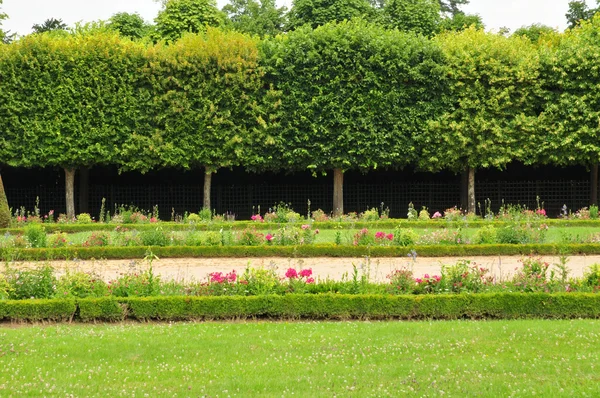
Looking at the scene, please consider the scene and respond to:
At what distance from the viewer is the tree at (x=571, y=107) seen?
81.9 feet

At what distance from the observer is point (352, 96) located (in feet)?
83.4

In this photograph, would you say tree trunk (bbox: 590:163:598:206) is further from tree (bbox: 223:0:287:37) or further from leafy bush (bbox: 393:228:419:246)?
tree (bbox: 223:0:287:37)

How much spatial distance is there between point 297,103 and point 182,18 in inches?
466

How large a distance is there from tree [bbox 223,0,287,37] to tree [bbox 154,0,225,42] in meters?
2.24

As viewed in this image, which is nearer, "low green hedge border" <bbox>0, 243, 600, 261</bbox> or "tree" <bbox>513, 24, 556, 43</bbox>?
"low green hedge border" <bbox>0, 243, 600, 261</bbox>

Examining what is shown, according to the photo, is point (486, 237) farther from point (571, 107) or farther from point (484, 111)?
point (571, 107)

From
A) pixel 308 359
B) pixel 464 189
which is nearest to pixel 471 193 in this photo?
pixel 464 189

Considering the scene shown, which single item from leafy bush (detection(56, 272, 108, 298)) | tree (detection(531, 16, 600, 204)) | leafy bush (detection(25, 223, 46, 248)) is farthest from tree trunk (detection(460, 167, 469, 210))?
leafy bush (detection(56, 272, 108, 298))

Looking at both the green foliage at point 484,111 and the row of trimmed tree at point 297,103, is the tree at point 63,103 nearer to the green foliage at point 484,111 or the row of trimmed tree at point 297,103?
the row of trimmed tree at point 297,103

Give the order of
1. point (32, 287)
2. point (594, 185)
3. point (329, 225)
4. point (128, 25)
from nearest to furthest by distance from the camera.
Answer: point (32, 287), point (329, 225), point (594, 185), point (128, 25)

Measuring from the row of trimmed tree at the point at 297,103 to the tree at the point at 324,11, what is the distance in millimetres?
10607

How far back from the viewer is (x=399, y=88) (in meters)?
25.6

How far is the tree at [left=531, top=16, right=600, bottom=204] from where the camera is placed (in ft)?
81.9

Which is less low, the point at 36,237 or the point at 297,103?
the point at 297,103
